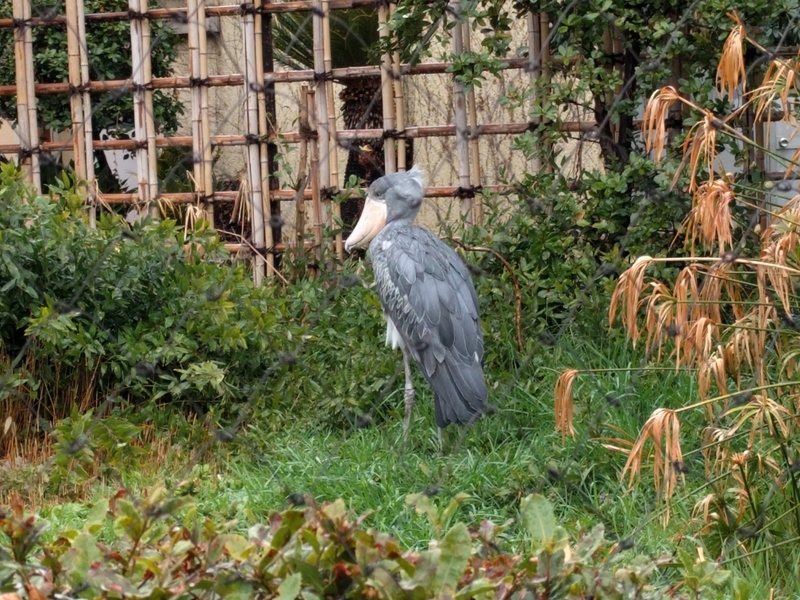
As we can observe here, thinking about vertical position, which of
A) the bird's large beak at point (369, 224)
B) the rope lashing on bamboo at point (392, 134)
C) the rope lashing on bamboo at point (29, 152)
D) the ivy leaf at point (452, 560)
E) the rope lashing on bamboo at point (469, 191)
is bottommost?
the ivy leaf at point (452, 560)

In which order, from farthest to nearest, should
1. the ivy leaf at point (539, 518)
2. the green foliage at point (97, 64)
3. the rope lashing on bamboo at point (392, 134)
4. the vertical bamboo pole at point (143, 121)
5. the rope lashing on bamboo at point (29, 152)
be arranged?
1. the green foliage at point (97, 64)
2. the vertical bamboo pole at point (143, 121)
3. the rope lashing on bamboo at point (392, 134)
4. the rope lashing on bamboo at point (29, 152)
5. the ivy leaf at point (539, 518)

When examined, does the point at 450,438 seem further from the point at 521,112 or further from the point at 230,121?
the point at 230,121

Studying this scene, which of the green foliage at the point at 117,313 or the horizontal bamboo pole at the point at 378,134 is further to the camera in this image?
the horizontal bamboo pole at the point at 378,134

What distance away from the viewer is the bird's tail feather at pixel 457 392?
297cm

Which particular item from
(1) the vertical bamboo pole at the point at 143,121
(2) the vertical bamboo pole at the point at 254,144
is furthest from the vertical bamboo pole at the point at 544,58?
(1) the vertical bamboo pole at the point at 143,121

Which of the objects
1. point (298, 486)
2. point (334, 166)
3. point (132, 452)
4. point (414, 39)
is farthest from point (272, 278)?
point (298, 486)

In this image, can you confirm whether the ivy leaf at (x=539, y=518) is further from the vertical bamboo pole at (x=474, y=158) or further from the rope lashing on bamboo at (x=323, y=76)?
the vertical bamboo pole at (x=474, y=158)

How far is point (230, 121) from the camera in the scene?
210 inches

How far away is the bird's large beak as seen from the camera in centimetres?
354

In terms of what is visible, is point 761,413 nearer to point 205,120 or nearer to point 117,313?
point 117,313

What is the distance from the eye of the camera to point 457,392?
3.01 meters

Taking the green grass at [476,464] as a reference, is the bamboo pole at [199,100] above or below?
above

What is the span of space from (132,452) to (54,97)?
2988mm

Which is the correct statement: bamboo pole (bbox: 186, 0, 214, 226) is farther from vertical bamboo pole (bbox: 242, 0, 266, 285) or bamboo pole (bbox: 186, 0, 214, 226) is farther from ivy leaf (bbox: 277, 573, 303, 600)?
ivy leaf (bbox: 277, 573, 303, 600)
